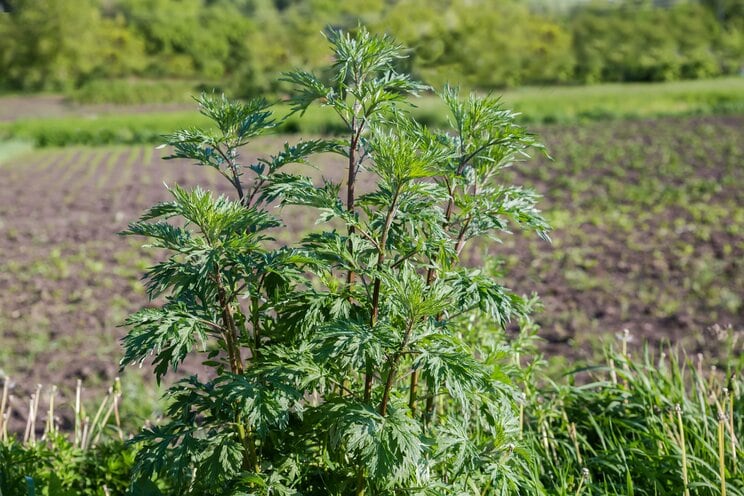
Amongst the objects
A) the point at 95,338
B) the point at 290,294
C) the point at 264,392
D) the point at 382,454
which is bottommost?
the point at 95,338

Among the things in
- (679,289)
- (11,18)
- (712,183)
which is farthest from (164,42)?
(679,289)

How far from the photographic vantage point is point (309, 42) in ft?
117

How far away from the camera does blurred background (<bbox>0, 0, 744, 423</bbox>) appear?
6410mm

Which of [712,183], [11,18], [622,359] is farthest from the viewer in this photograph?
[11,18]

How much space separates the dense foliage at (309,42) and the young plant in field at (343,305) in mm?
32433

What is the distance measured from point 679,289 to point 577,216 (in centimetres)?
330

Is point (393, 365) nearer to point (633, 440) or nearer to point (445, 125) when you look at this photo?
point (633, 440)

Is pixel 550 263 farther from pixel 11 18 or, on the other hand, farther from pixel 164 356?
pixel 11 18

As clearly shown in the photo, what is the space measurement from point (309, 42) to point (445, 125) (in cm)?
1480

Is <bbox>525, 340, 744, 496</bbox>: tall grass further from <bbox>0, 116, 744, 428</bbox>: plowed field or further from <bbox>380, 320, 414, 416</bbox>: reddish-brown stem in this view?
<bbox>380, 320, 414, 416</bbox>: reddish-brown stem

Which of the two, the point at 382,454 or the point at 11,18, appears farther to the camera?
the point at 11,18

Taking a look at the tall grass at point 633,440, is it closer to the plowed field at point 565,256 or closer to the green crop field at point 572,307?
the green crop field at point 572,307

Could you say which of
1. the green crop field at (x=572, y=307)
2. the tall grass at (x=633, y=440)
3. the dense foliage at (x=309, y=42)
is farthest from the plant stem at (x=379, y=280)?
the dense foliage at (x=309, y=42)

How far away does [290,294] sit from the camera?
1.75 m
